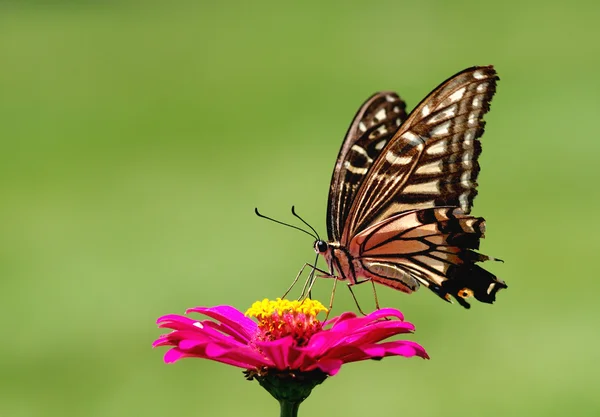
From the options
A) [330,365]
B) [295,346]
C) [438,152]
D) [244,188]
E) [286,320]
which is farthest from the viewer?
[244,188]

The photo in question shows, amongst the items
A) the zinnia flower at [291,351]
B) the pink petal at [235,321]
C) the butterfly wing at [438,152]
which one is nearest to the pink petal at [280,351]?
the zinnia flower at [291,351]

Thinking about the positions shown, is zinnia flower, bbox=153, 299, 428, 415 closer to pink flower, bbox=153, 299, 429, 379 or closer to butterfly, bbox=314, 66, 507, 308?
pink flower, bbox=153, 299, 429, 379

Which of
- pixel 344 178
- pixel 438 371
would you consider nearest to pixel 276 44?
pixel 438 371

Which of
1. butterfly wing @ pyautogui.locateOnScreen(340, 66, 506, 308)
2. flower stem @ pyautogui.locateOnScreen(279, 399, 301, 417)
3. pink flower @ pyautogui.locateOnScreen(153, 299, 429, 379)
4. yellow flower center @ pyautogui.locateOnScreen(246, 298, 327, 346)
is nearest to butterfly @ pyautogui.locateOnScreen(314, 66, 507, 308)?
butterfly wing @ pyautogui.locateOnScreen(340, 66, 506, 308)

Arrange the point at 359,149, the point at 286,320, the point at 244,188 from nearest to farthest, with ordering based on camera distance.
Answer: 1. the point at 286,320
2. the point at 359,149
3. the point at 244,188

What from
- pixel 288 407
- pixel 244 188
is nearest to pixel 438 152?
pixel 288 407

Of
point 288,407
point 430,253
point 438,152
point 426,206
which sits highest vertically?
point 438,152

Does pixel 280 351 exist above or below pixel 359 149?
below

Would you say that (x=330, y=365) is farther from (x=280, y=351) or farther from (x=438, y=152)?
(x=438, y=152)

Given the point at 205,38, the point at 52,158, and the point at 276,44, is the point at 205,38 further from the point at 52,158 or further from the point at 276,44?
the point at 52,158
